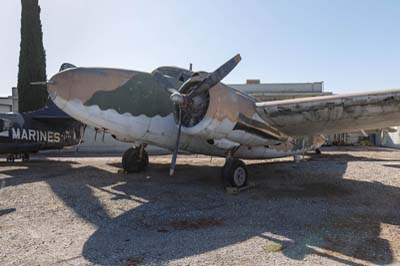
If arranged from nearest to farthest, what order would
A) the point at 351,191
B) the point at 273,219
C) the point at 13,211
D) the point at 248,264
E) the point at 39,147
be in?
the point at 248,264
the point at 273,219
the point at 13,211
the point at 351,191
the point at 39,147

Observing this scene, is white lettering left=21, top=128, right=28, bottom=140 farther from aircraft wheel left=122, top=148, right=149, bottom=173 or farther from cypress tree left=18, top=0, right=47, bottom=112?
cypress tree left=18, top=0, right=47, bottom=112

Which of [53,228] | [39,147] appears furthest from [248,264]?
[39,147]

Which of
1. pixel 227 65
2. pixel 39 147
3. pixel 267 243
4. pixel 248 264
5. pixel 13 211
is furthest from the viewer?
pixel 39 147

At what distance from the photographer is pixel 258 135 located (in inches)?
350

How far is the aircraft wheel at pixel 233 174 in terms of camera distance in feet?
28.2

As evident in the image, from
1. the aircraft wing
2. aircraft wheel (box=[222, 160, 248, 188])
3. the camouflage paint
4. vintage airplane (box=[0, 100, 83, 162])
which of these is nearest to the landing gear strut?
aircraft wheel (box=[222, 160, 248, 188])

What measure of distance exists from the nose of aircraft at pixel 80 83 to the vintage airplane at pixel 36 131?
6339 mm

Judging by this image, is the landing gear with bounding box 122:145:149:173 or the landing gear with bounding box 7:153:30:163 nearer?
the landing gear with bounding box 122:145:149:173

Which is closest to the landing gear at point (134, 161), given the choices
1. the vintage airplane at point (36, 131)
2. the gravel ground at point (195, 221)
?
the gravel ground at point (195, 221)

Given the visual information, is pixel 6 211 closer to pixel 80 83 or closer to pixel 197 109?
pixel 80 83

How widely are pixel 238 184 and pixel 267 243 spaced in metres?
3.93

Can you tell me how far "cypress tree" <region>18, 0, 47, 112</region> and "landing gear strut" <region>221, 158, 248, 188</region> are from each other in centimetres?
1810

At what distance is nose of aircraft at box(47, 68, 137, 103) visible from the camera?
720 centimetres

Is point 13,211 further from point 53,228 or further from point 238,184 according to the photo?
point 238,184
